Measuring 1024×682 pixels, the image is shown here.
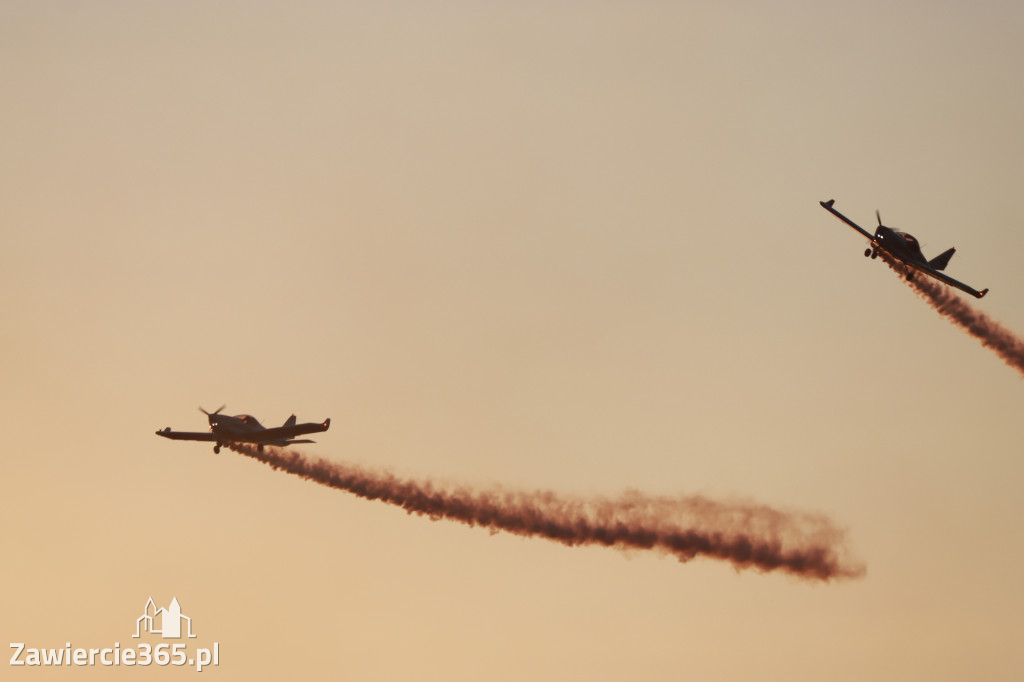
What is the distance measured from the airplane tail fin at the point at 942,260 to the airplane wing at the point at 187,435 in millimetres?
50358

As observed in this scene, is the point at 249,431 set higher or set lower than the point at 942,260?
lower

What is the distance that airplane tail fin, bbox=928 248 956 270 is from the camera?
10869cm

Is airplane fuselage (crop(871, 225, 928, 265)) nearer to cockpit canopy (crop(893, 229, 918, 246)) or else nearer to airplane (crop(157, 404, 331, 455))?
cockpit canopy (crop(893, 229, 918, 246))

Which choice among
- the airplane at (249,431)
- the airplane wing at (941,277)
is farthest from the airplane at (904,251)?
the airplane at (249,431)

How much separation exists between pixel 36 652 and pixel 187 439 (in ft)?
130

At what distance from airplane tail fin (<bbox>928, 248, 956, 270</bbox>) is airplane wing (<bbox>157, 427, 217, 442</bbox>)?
1983 inches

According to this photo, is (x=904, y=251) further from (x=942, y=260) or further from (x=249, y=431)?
(x=249, y=431)

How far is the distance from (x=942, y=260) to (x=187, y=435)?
53.7 m

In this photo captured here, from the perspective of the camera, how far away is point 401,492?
112m

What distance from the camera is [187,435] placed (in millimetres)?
109125

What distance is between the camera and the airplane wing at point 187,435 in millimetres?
106556

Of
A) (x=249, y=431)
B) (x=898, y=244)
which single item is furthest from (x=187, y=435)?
(x=898, y=244)

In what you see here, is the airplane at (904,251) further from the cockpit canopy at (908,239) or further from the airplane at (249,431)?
the airplane at (249,431)

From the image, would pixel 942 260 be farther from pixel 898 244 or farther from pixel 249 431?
pixel 249 431
